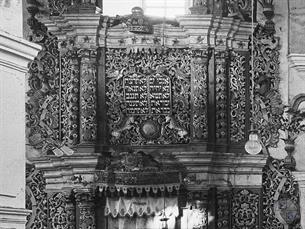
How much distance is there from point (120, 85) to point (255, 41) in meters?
2.03

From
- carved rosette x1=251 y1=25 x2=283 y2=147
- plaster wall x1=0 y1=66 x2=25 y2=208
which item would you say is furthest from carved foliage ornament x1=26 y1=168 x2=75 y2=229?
plaster wall x1=0 y1=66 x2=25 y2=208

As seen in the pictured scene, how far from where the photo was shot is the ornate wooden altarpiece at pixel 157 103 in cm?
1730

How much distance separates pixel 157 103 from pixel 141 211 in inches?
65.0

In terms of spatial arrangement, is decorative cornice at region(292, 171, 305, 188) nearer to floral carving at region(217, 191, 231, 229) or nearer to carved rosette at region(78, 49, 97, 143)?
floral carving at region(217, 191, 231, 229)

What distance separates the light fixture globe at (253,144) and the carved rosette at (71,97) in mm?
2395

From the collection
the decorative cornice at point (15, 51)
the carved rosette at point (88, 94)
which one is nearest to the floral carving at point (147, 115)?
the carved rosette at point (88, 94)

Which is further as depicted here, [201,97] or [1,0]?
[201,97]

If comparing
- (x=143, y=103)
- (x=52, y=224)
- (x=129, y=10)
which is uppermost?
(x=129, y=10)

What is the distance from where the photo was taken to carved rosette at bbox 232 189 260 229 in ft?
57.4

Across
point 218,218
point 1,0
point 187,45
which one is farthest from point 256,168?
point 1,0

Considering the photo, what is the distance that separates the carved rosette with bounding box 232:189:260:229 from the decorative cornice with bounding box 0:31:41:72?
25.8 ft

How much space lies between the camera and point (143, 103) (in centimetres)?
1750

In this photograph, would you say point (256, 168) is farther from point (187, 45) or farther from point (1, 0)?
point (1, 0)

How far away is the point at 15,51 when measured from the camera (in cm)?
980
